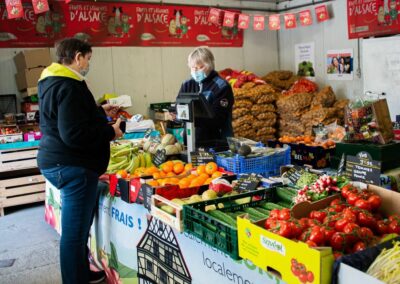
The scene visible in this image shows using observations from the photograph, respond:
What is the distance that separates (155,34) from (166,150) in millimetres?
4074

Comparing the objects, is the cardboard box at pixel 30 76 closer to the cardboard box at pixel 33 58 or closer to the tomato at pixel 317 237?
the cardboard box at pixel 33 58

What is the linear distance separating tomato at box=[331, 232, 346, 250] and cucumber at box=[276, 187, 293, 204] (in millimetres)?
683

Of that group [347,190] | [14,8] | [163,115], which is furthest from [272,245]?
[163,115]

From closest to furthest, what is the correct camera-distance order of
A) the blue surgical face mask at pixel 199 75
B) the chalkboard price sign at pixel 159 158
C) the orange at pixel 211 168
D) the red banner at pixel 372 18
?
the orange at pixel 211 168 → the chalkboard price sign at pixel 159 158 → the blue surgical face mask at pixel 199 75 → the red banner at pixel 372 18

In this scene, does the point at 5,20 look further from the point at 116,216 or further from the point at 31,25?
the point at 116,216

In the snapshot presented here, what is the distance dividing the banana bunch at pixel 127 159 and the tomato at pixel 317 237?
7.19 feet

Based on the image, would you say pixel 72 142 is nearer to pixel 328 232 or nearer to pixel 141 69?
pixel 328 232

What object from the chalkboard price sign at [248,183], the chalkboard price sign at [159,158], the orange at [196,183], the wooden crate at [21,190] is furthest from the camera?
the wooden crate at [21,190]

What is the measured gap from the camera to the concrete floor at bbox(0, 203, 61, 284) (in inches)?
149

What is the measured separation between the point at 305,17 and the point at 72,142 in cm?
598

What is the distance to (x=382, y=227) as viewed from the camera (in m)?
1.87

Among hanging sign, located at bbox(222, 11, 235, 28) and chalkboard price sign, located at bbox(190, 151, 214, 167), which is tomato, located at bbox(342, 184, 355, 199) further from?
hanging sign, located at bbox(222, 11, 235, 28)

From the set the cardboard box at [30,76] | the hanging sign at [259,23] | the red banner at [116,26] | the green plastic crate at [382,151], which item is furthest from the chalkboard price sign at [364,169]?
the hanging sign at [259,23]

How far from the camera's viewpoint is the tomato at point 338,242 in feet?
5.54
